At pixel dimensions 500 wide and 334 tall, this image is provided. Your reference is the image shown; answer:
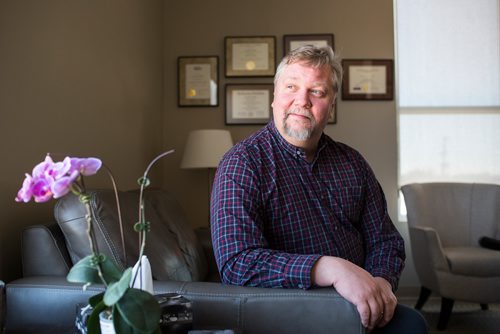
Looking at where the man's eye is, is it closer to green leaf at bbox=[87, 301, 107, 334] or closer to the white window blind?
green leaf at bbox=[87, 301, 107, 334]

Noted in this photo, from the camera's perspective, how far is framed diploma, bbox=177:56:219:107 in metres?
3.71

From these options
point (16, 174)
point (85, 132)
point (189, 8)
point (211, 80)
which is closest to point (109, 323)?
point (16, 174)

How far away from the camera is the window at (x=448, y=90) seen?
3727 mm

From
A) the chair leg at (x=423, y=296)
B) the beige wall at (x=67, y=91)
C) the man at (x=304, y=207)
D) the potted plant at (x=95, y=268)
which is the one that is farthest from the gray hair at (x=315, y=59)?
the chair leg at (x=423, y=296)

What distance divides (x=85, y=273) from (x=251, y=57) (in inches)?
122

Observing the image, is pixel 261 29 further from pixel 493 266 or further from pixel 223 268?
pixel 223 268

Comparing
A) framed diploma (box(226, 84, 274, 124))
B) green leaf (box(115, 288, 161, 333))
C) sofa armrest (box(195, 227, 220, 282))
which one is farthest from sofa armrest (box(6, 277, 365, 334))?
framed diploma (box(226, 84, 274, 124))

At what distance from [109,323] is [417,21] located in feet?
11.9

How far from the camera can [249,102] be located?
3686 millimetres

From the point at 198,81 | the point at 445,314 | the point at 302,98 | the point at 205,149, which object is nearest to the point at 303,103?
the point at 302,98

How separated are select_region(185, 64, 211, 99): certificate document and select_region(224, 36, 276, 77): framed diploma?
171 millimetres

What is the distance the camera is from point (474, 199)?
3.37 metres

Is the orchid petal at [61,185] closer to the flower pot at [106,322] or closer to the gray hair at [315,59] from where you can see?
the flower pot at [106,322]

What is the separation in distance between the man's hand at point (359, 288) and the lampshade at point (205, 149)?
79.0 inches
